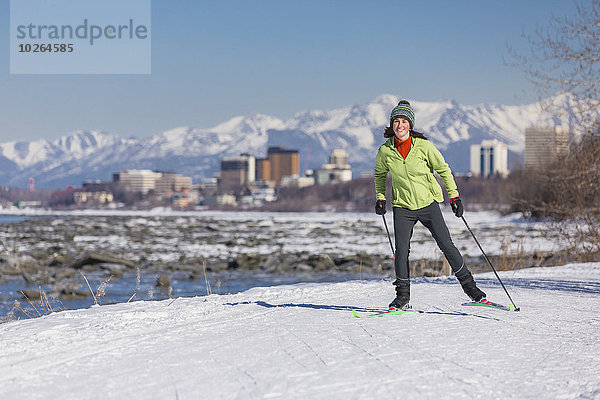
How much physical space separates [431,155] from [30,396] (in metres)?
4.17

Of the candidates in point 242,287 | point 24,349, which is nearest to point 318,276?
point 242,287

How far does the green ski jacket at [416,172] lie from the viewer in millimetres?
6871

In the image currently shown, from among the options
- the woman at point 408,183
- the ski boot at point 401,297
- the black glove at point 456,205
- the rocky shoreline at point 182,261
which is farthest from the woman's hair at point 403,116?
the rocky shoreline at point 182,261

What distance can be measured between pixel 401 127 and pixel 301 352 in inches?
102

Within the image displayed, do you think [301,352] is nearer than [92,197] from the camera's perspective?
Yes

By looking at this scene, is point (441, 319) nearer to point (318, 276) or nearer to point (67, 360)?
point (67, 360)

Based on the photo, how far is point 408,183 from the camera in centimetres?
692

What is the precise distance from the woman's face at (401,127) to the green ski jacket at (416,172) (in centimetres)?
11

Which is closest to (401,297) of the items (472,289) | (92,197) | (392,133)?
(472,289)

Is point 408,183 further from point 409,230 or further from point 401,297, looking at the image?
point 401,297

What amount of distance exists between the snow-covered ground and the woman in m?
0.65

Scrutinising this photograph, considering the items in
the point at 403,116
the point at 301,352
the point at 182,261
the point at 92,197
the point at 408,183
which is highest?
the point at 403,116

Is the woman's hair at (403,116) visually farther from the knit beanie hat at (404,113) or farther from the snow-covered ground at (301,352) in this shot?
the snow-covered ground at (301,352)

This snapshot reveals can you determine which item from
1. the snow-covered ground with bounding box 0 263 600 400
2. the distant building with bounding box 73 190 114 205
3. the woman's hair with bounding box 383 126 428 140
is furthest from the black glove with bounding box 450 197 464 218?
the distant building with bounding box 73 190 114 205
